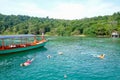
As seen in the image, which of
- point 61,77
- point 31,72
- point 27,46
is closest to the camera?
point 61,77

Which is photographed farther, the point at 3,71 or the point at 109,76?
the point at 3,71

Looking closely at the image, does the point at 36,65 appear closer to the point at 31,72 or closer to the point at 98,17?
the point at 31,72

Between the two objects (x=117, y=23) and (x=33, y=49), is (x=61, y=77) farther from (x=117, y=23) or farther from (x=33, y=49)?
(x=117, y=23)

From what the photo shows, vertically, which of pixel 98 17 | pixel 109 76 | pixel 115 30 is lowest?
pixel 109 76

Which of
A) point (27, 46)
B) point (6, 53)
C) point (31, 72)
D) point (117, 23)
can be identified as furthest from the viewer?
point (117, 23)

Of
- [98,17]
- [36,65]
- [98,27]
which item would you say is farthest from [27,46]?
[98,17]

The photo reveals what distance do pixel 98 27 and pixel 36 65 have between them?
107 m

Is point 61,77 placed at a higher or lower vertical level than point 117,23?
lower

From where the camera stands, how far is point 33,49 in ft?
206

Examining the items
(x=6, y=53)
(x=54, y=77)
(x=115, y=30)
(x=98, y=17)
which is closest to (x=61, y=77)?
(x=54, y=77)

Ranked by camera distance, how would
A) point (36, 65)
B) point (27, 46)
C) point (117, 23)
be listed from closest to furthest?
point (36, 65), point (27, 46), point (117, 23)

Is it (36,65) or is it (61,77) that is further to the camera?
(36,65)

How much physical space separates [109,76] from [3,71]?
1856 centimetres

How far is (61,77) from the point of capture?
29047mm
